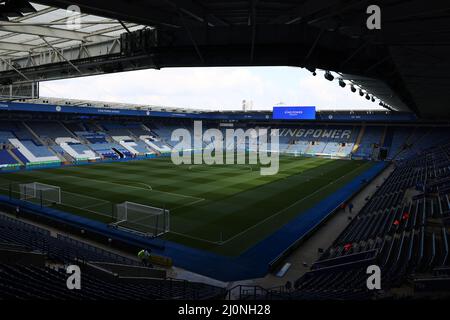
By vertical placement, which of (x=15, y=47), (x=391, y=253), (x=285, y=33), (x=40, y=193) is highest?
(x=15, y=47)

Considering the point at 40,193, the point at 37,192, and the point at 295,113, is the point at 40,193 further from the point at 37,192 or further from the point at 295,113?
the point at 295,113

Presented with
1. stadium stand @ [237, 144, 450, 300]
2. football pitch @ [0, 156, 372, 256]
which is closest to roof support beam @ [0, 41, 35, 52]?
football pitch @ [0, 156, 372, 256]

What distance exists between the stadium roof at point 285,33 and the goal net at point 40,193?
18406 millimetres

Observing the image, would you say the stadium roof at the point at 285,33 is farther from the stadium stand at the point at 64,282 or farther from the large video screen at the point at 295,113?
the large video screen at the point at 295,113

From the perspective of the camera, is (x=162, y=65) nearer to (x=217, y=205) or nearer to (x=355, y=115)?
(x=217, y=205)

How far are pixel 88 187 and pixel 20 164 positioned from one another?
18.8 m

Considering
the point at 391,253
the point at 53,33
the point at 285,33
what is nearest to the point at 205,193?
the point at 391,253

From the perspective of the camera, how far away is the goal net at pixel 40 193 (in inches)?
1071

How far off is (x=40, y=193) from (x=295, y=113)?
5147 cm

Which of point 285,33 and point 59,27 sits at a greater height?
point 59,27

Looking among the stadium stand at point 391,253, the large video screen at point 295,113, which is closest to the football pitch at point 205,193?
the stadium stand at point 391,253

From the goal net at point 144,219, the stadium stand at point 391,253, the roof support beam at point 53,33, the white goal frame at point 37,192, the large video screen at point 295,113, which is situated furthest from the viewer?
the large video screen at point 295,113

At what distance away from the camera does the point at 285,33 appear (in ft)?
29.8
